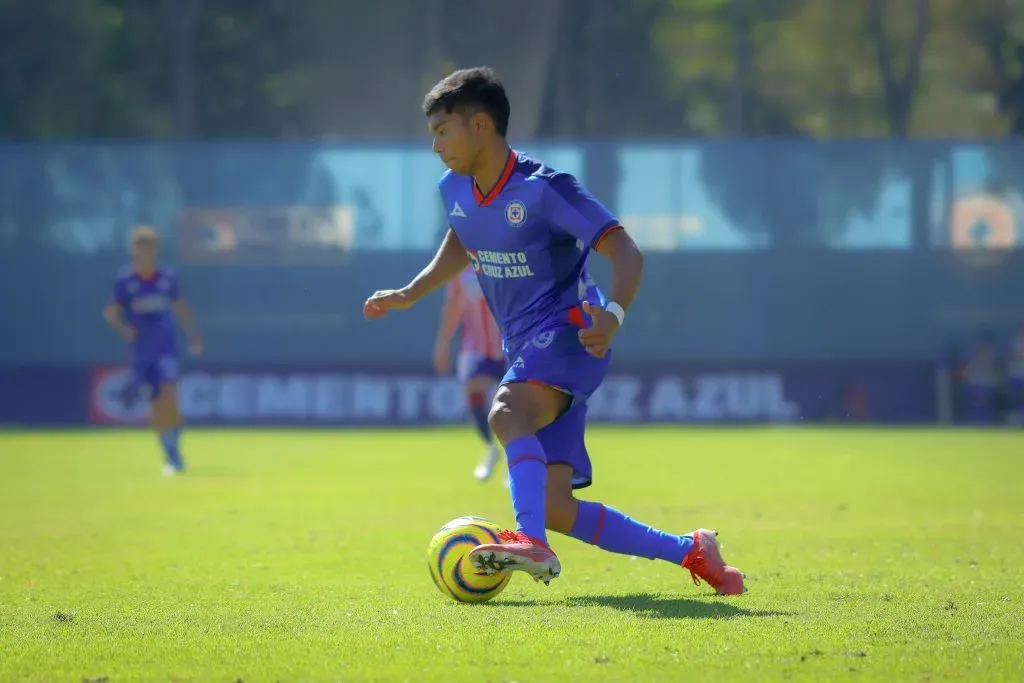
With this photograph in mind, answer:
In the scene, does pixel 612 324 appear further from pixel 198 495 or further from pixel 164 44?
pixel 164 44

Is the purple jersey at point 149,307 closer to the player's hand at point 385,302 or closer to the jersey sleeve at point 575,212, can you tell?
the player's hand at point 385,302

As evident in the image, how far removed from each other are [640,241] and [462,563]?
2114cm

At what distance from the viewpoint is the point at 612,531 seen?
7.11 meters

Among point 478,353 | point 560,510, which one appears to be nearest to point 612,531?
point 560,510

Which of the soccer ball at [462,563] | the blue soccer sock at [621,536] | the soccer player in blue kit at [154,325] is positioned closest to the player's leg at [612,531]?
the blue soccer sock at [621,536]

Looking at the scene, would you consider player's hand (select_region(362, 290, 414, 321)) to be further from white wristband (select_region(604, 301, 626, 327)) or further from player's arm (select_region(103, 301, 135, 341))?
player's arm (select_region(103, 301, 135, 341))

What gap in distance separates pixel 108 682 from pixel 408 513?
675 cm

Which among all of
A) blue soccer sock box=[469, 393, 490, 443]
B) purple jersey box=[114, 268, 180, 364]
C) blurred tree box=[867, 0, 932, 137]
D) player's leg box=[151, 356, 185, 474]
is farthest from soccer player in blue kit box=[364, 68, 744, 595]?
blurred tree box=[867, 0, 932, 137]

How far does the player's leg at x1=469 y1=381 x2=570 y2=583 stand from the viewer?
20.9 ft

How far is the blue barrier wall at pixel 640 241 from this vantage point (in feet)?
91.0

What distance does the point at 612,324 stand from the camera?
6.50 meters

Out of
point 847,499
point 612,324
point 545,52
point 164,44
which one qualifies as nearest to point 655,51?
point 545,52

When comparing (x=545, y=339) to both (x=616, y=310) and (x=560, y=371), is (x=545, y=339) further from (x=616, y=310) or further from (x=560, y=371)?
(x=616, y=310)

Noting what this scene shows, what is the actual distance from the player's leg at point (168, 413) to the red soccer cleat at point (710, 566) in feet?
34.1
